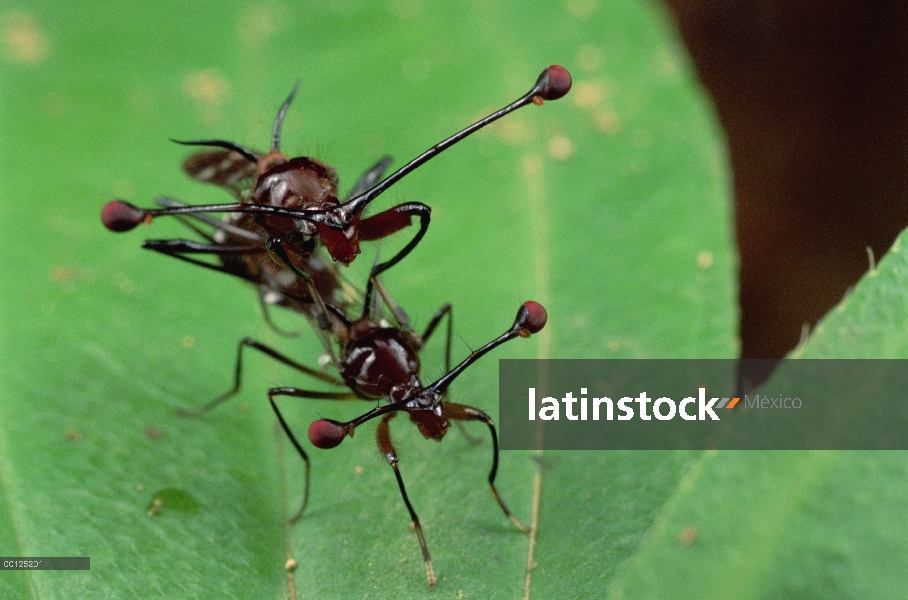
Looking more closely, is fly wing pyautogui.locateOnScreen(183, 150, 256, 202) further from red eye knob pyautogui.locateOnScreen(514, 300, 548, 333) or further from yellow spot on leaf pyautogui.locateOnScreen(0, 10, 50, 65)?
red eye knob pyautogui.locateOnScreen(514, 300, 548, 333)

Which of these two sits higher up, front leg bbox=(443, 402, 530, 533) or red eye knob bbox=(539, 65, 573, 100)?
red eye knob bbox=(539, 65, 573, 100)

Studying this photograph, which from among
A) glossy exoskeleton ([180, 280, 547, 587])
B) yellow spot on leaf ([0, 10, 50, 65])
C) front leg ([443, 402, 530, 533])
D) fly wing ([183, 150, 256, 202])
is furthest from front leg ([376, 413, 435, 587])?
yellow spot on leaf ([0, 10, 50, 65])

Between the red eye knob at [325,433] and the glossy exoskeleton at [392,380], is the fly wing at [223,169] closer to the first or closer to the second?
the glossy exoskeleton at [392,380]

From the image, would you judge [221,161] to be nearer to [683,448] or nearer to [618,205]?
[618,205]

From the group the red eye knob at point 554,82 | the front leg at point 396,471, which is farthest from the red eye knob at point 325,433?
the red eye knob at point 554,82

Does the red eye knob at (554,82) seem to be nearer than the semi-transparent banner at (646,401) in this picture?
No

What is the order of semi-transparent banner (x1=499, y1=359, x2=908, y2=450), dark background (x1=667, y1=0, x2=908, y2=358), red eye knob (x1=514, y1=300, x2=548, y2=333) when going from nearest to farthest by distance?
semi-transparent banner (x1=499, y1=359, x2=908, y2=450) → red eye knob (x1=514, y1=300, x2=548, y2=333) → dark background (x1=667, y1=0, x2=908, y2=358)

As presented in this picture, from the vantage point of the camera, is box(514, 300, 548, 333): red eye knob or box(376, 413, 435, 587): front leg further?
box(514, 300, 548, 333): red eye knob
